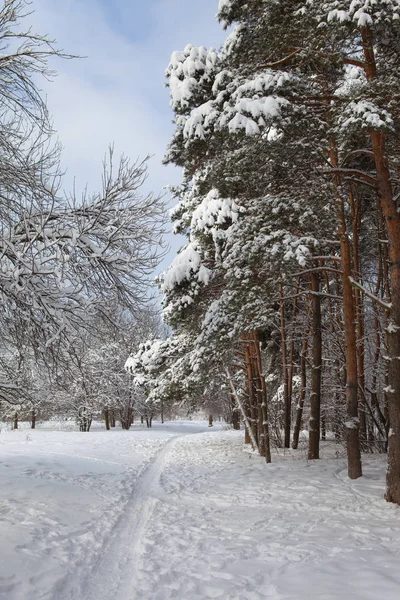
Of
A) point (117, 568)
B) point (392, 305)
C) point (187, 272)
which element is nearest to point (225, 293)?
point (187, 272)

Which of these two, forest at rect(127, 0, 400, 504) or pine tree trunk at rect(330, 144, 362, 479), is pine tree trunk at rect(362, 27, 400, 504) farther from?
pine tree trunk at rect(330, 144, 362, 479)

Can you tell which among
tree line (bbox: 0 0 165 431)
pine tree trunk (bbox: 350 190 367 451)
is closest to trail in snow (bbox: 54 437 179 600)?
tree line (bbox: 0 0 165 431)

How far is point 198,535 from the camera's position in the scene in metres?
5.73

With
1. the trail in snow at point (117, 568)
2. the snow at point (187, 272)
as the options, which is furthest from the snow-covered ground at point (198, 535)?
the snow at point (187, 272)

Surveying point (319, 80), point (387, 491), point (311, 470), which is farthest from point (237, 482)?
point (319, 80)

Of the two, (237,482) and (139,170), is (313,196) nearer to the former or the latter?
(139,170)

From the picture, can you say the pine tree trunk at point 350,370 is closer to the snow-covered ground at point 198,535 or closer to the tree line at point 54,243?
the snow-covered ground at point 198,535

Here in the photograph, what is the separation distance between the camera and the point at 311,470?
983 cm

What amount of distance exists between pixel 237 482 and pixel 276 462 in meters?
2.70

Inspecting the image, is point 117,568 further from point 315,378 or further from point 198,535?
point 315,378

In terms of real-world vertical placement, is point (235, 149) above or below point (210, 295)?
above

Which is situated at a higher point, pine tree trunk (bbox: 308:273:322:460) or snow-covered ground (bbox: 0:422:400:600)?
pine tree trunk (bbox: 308:273:322:460)

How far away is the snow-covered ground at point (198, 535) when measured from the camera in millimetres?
4043

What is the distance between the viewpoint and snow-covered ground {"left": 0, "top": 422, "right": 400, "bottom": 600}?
13.3 ft
